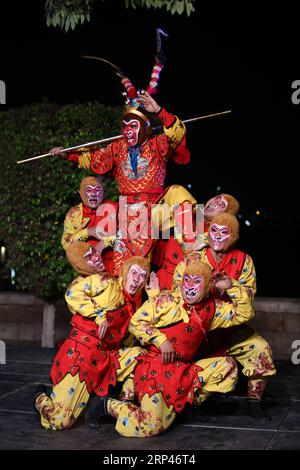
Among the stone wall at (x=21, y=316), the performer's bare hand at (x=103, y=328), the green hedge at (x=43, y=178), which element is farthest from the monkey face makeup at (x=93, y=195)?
the stone wall at (x=21, y=316)

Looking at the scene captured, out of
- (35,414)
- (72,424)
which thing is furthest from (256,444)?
(35,414)

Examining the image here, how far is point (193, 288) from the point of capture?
5.42 m

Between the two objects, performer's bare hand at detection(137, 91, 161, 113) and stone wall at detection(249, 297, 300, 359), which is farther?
stone wall at detection(249, 297, 300, 359)

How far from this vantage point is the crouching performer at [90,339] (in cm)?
558

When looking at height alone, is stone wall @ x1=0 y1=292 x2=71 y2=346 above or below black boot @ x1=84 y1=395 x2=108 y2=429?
above

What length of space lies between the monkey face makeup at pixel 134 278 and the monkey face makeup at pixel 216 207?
0.85 meters

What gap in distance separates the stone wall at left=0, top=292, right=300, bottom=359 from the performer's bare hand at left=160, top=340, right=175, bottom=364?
3.43 m

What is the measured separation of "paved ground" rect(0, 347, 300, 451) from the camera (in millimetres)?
5227

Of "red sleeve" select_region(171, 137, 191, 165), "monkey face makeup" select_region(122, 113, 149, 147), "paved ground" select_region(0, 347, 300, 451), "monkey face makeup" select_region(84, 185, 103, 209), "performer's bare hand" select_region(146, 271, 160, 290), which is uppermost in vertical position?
"monkey face makeup" select_region(122, 113, 149, 147)

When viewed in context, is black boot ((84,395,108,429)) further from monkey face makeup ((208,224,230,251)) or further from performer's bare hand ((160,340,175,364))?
monkey face makeup ((208,224,230,251))

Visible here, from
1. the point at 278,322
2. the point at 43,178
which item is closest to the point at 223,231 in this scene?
the point at 43,178

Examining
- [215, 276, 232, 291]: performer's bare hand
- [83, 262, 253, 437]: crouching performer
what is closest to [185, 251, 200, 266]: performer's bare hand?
[215, 276, 232, 291]: performer's bare hand

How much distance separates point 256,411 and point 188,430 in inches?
24.0

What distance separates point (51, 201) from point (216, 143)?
7.50 metres
